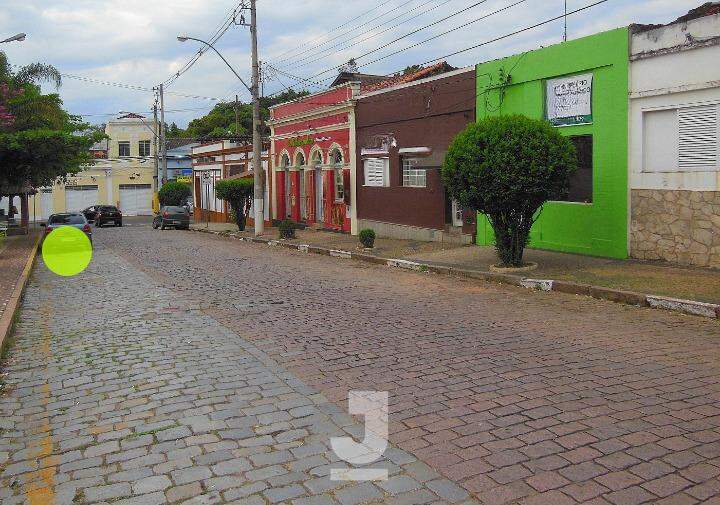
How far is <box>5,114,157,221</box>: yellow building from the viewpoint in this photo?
64.9 metres

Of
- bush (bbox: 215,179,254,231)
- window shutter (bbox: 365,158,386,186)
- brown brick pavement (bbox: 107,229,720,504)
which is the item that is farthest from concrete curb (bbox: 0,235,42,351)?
bush (bbox: 215,179,254,231)

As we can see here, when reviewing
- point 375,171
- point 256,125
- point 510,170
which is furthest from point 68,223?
point 510,170

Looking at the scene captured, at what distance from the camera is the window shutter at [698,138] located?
13.0 m

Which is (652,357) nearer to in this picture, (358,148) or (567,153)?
(567,153)

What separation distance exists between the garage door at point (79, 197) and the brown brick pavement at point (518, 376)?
5727 centimetres

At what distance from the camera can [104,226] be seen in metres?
47.8

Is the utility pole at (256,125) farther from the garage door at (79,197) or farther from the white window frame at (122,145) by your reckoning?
the white window frame at (122,145)

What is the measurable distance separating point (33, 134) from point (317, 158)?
35.2 feet

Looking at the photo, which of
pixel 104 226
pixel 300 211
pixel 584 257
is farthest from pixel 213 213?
pixel 584 257

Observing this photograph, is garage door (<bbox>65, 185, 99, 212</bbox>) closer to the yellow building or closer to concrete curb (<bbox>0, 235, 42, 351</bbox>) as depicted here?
the yellow building

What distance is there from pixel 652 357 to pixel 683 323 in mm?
2322

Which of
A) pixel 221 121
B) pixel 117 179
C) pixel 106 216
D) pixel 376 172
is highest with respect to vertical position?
pixel 221 121

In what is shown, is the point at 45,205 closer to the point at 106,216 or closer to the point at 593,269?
the point at 106,216
